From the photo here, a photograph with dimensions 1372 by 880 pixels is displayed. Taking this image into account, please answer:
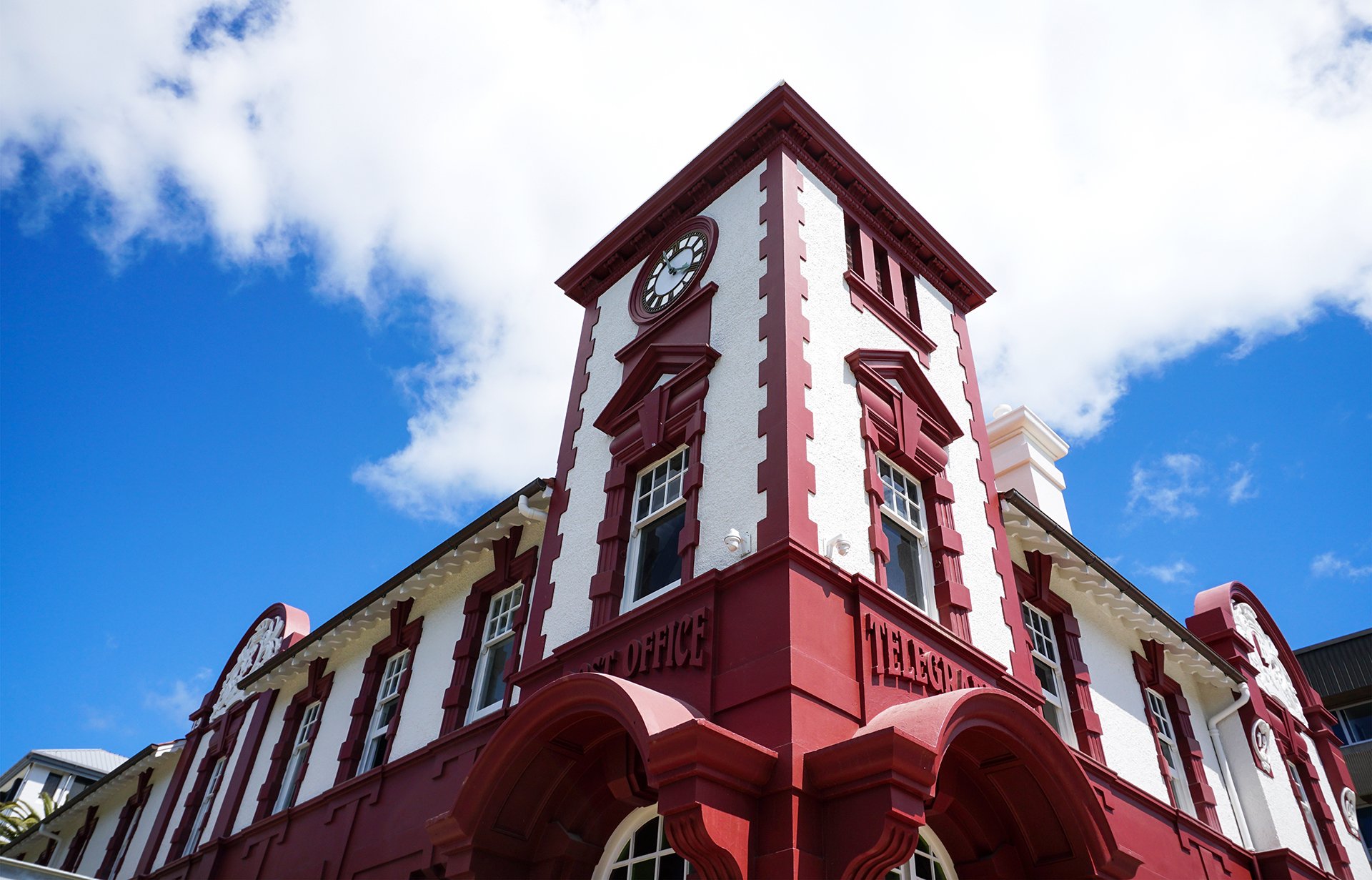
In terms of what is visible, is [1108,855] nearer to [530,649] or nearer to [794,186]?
[530,649]

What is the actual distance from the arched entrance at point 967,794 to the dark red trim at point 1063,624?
3816 mm

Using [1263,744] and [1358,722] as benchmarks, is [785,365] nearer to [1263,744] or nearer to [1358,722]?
[1263,744]

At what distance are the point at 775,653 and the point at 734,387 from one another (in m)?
3.33

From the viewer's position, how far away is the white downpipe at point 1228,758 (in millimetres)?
13297

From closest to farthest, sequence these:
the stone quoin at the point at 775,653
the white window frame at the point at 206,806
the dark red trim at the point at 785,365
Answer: the stone quoin at the point at 775,653 < the dark red trim at the point at 785,365 < the white window frame at the point at 206,806

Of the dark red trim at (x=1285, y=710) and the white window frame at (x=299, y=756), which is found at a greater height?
the dark red trim at (x=1285, y=710)

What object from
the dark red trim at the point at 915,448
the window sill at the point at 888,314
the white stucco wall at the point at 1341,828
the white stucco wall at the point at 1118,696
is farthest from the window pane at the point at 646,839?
the white stucco wall at the point at 1341,828

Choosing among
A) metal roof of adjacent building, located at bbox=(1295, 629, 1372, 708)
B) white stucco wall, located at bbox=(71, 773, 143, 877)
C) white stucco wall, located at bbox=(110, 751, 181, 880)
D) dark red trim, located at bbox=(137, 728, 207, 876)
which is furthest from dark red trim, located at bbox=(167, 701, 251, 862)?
metal roof of adjacent building, located at bbox=(1295, 629, 1372, 708)

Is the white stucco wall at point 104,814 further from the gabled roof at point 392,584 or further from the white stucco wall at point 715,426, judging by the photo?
the white stucco wall at point 715,426

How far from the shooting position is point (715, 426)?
988cm

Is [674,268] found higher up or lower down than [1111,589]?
higher up

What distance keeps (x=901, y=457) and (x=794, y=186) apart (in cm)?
358

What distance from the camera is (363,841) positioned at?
473 inches

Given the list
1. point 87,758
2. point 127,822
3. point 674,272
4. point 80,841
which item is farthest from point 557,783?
point 87,758
